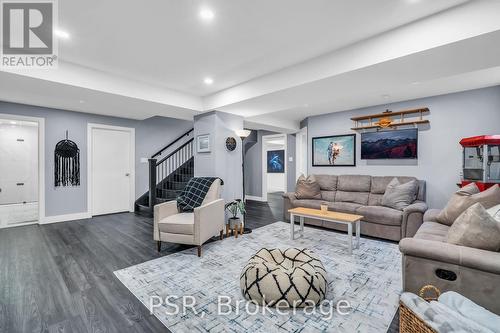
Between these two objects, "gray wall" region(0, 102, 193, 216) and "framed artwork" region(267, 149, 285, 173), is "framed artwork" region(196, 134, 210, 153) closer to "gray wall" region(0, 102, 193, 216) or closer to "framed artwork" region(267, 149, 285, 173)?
"gray wall" region(0, 102, 193, 216)

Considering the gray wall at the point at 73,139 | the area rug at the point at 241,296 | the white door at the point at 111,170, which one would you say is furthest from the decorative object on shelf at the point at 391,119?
the white door at the point at 111,170

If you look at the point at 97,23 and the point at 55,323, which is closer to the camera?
the point at 55,323

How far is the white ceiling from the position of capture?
1961 millimetres

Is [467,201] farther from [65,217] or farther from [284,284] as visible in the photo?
[65,217]

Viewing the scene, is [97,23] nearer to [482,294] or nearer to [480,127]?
[482,294]

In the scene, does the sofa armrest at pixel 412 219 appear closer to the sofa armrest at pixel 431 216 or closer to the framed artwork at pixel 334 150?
Result: the sofa armrest at pixel 431 216

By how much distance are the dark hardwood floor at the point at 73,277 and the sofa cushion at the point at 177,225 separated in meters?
0.36

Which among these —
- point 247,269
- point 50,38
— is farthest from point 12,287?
point 50,38

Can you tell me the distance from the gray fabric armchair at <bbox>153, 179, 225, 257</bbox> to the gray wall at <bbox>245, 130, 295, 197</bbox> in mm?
3981

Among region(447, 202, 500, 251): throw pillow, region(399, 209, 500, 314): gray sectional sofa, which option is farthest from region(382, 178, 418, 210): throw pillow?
region(399, 209, 500, 314): gray sectional sofa

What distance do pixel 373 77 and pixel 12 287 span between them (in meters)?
4.43

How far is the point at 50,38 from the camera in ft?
7.92

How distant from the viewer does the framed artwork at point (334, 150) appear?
5.22 m

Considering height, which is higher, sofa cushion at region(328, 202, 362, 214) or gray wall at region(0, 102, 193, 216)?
gray wall at region(0, 102, 193, 216)
